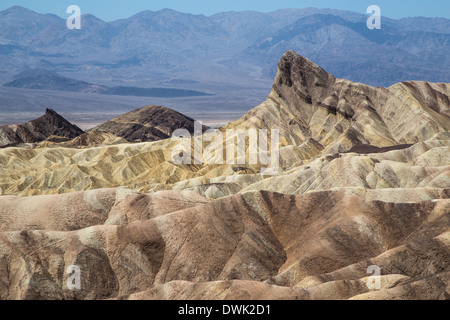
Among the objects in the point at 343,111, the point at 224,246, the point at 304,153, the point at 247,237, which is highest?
the point at 343,111

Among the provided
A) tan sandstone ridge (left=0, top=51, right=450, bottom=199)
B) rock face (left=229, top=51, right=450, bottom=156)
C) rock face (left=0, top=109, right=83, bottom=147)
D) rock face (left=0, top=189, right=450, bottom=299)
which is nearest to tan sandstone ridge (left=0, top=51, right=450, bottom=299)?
rock face (left=0, top=189, right=450, bottom=299)

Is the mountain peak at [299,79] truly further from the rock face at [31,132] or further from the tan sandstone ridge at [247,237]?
the rock face at [31,132]

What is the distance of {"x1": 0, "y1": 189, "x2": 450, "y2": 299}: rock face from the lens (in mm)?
53469

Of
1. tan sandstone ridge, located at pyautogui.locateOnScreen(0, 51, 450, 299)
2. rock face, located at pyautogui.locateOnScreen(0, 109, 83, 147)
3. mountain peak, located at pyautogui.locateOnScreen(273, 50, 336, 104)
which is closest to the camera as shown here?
tan sandstone ridge, located at pyautogui.locateOnScreen(0, 51, 450, 299)

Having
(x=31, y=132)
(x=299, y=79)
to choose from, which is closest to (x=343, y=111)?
(x=299, y=79)

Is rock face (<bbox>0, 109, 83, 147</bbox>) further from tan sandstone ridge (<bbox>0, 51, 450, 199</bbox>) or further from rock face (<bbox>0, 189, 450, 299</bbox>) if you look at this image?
rock face (<bbox>0, 189, 450, 299</bbox>)

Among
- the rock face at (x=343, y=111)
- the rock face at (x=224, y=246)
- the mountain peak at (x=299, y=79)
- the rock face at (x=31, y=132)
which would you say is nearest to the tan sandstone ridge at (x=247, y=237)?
the rock face at (x=224, y=246)

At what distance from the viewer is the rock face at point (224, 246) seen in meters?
53.5

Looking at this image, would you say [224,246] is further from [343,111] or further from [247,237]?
[343,111]

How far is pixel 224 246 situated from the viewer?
61.4 meters

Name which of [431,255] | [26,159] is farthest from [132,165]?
[431,255]

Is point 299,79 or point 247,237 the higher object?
point 299,79

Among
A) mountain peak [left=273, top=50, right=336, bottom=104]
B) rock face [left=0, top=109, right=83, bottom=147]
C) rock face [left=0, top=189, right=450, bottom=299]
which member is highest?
mountain peak [left=273, top=50, right=336, bottom=104]
